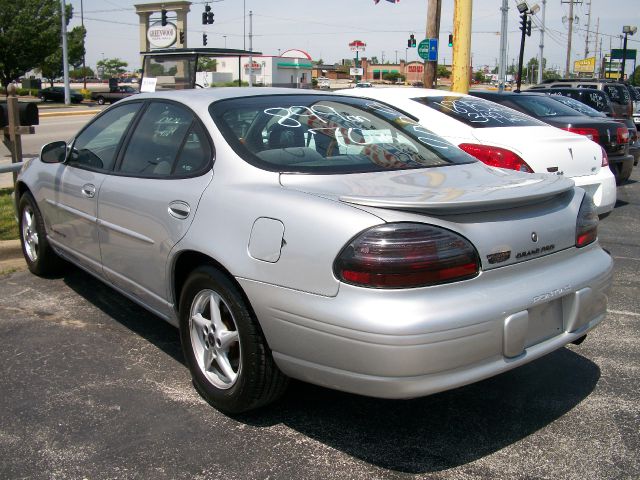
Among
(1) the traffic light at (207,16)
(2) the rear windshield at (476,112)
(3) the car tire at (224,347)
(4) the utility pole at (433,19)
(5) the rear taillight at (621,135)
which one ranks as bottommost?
(3) the car tire at (224,347)

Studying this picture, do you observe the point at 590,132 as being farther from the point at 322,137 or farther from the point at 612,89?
the point at 612,89

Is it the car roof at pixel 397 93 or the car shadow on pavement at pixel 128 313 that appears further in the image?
the car roof at pixel 397 93

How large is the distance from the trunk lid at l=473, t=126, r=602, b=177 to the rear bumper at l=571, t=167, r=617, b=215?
63mm

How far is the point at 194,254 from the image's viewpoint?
10.7ft

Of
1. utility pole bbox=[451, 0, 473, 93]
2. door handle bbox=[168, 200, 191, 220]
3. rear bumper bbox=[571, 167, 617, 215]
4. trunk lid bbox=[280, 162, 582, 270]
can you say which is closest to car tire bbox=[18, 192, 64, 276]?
door handle bbox=[168, 200, 191, 220]

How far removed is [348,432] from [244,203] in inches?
45.5

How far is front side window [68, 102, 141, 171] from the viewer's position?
4.18 m

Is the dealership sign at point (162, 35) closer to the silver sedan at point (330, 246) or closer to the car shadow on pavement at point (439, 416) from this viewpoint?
the silver sedan at point (330, 246)

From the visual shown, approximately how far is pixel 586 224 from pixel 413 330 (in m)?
1.28

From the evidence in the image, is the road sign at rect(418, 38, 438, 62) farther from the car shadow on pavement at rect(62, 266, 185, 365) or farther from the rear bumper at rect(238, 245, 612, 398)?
the rear bumper at rect(238, 245, 612, 398)

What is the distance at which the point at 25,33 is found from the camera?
138 feet

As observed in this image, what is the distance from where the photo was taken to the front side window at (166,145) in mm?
3477

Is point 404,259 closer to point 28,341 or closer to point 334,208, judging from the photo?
point 334,208

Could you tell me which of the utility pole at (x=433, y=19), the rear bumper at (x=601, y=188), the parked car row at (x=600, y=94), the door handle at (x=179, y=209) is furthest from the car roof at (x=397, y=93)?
the utility pole at (x=433, y=19)
